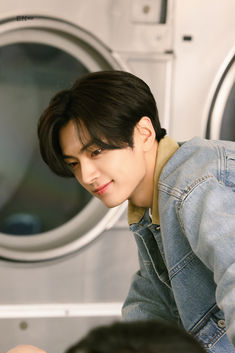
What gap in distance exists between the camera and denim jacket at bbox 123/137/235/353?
0.67 metres

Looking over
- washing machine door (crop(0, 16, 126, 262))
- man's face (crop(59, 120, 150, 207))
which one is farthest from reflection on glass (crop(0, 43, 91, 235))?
man's face (crop(59, 120, 150, 207))

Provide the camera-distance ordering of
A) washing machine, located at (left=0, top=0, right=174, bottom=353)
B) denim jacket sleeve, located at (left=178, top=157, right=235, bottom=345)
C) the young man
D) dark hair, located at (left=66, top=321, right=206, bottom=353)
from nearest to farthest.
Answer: dark hair, located at (left=66, top=321, right=206, bottom=353), denim jacket sleeve, located at (left=178, top=157, right=235, bottom=345), the young man, washing machine, located at (left=0, top=0, right=174, bottom=353)

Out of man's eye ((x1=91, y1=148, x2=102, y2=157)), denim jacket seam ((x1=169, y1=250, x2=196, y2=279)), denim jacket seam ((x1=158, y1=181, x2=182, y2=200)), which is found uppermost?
man's eye ((x1=91, y1=148, x2=102, y2=157))

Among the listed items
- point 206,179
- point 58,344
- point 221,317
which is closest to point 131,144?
point 206,179

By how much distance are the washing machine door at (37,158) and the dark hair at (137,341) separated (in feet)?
3.74

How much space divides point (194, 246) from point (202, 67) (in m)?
0.83

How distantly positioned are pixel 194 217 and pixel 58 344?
89 cm

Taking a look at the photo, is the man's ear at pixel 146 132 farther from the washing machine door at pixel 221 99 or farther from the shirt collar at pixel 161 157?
the washing machine door at pixel 221 99

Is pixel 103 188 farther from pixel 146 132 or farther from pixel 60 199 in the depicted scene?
pixel 60 199

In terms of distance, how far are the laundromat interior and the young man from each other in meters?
0.54

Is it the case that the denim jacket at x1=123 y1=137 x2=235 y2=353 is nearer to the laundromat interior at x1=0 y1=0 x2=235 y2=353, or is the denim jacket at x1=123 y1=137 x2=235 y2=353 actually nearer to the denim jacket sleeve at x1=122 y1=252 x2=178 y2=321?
the denim jacket sleeve at x1=122 y1=252 x2=178 y2=321

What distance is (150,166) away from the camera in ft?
2.94

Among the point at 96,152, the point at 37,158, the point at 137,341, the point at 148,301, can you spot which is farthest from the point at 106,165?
the point at 37,158

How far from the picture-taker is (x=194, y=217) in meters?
0.73
